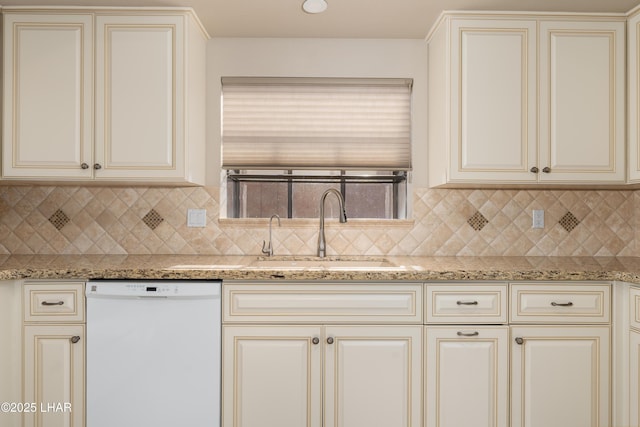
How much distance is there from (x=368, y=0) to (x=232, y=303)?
156 cm

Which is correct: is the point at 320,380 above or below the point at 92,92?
below

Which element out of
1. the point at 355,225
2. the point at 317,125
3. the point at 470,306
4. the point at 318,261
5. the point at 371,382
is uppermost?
the point at 317,125

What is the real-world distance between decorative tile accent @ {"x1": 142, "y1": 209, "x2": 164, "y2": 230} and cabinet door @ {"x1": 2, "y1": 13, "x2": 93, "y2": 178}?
478 mm

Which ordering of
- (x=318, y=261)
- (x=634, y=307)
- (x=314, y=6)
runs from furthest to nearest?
(x=318, y=261) < (x=314, y=6) < (x=634, y=307)

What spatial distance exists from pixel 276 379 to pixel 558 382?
1.24 metres

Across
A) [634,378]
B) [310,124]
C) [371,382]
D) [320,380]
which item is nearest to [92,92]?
[310,124]

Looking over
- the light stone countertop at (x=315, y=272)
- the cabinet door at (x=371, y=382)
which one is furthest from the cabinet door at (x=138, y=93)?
the cabinet door at (x=371, y=382)

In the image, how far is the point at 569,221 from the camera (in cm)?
257

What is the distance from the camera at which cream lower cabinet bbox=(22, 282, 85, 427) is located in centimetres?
192

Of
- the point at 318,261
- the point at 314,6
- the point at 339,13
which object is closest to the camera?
the point at 314,6

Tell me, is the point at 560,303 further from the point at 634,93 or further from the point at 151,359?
the point at 151,359

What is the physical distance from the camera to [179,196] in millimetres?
2576

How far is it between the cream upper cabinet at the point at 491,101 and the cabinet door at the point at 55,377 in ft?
6.35

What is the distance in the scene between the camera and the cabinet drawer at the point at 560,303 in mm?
1937
